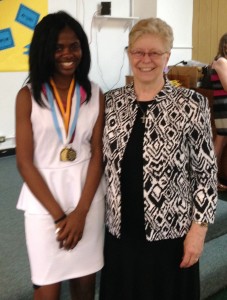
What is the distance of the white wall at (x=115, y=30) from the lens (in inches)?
167

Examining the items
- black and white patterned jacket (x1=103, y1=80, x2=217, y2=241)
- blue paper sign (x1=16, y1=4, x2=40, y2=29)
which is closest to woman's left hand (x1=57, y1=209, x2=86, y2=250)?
black and white patterned jacket (x1=103, y1=80, x2=217, y2=241)

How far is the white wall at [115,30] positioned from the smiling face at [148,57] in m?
2.82

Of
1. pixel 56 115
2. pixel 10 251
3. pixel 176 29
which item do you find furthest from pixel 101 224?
pixel 176 29

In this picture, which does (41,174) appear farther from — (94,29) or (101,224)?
(94,29)

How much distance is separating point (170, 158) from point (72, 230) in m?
0.40

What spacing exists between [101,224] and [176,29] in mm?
3991

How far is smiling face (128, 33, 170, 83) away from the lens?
129 cm

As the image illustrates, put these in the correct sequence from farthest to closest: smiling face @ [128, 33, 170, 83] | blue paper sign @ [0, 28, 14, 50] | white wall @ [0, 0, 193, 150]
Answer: white wall @ [0, 0, 193, 150], blue paper sign @ [0, 28, 14, 50], smiling face @ [128, 33, 170, 83]

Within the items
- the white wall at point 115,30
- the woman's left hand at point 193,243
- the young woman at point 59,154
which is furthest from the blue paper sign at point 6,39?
the woman's left hand at point 193,243

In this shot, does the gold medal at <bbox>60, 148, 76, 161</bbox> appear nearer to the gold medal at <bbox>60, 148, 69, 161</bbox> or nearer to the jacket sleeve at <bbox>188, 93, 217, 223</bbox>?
the gold medal at <bbox>60, 148, 69, 161</bbox>

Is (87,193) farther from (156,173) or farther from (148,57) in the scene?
(148,57)

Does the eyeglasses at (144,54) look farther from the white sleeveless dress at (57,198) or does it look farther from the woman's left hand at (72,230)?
the woman's left hand at (72,230)

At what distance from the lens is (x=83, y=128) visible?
1.37 m

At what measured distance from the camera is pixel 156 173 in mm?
1297
